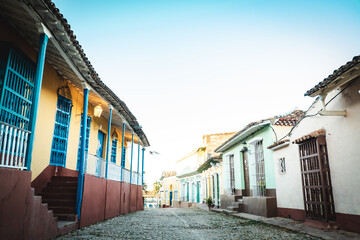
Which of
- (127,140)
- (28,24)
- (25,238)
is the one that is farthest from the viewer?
(127,140)

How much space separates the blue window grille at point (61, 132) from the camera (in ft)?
28.4

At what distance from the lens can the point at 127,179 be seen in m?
14.0

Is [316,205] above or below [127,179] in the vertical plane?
below

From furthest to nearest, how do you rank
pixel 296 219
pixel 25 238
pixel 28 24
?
1. pixel 296 219
2. pixel 28 24
3. pixel 25 238

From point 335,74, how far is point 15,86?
7.26m

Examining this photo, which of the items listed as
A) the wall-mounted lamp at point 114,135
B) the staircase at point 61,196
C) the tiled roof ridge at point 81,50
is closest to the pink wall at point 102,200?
the staircase at point 61,196

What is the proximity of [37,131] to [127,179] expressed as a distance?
6.99m

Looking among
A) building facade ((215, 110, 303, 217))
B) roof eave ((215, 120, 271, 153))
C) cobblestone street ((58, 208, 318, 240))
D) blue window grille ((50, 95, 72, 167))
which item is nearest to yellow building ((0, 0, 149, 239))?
blue window grille ((50, 95, 72, 167))

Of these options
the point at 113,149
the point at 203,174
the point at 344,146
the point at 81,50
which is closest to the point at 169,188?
the point at 203,174

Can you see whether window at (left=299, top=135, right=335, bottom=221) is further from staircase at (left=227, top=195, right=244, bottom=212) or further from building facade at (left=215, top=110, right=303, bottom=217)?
staircase at (left=227, top=195, right=244, bottom=212)

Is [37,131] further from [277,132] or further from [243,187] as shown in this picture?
[243,187]

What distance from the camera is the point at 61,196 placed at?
7547 mm

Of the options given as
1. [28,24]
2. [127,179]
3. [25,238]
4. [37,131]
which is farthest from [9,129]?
[127,179]

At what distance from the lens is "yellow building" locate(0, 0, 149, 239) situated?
4.62 metres
